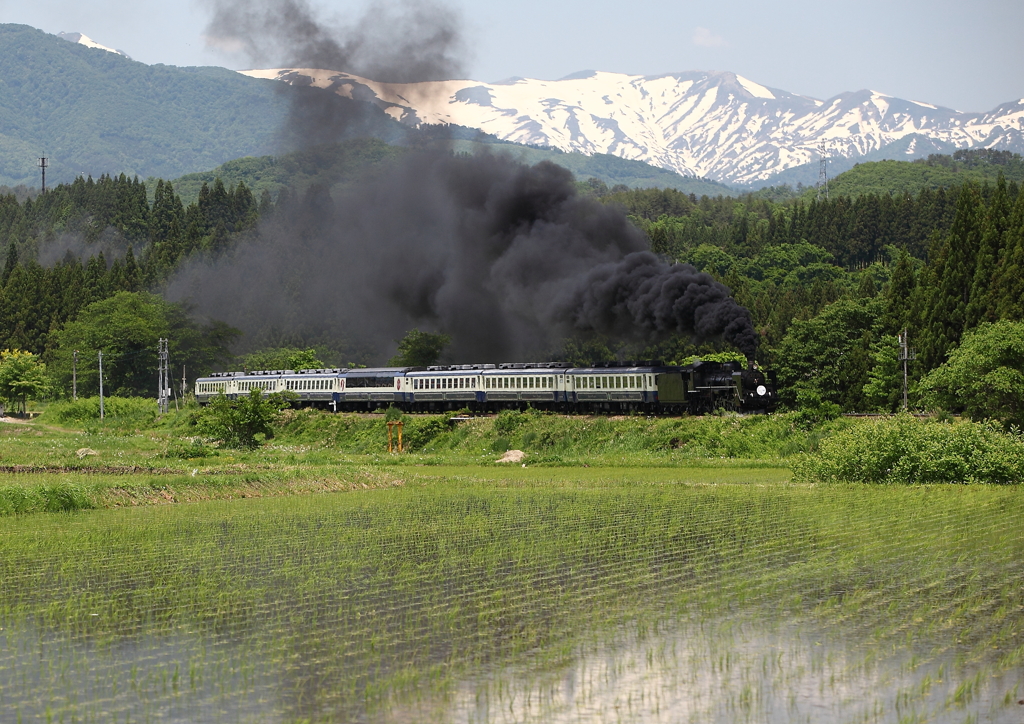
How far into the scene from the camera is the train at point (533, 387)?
44.9m

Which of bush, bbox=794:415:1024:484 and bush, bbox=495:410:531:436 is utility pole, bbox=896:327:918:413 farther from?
bush, bbox=794:415:1024:484

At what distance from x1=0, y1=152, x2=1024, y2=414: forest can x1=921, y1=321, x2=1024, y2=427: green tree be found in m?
2.26

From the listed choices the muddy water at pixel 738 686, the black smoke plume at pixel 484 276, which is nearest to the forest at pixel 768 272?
the black smoke plume at pixel 484 276

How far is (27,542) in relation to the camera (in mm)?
19938

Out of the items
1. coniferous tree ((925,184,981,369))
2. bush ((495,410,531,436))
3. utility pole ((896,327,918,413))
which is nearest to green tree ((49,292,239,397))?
bush ((495,410,531,436))

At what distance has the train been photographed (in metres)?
44.9

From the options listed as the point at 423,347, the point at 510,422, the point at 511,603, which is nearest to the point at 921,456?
the point at 511,603

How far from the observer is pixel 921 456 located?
29.4 m

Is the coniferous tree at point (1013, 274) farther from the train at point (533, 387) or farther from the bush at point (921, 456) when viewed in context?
the bush at point (921, 456)

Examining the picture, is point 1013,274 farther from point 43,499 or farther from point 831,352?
point 43,499

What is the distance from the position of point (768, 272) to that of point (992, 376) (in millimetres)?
87176

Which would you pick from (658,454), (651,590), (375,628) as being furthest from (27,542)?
(658,454)

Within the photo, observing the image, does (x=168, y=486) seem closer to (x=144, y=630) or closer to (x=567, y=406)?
(x=144, y=630)

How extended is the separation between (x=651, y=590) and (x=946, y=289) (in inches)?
1809
